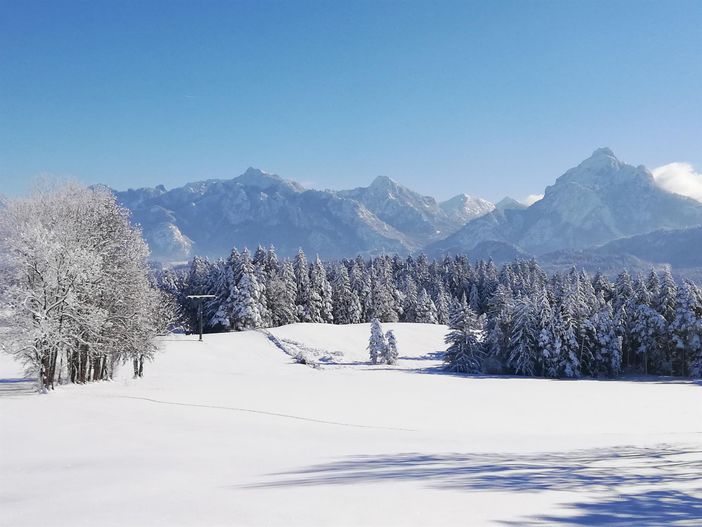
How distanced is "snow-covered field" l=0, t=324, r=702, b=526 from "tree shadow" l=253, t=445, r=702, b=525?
5 cm

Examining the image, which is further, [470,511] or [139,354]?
[139,354]

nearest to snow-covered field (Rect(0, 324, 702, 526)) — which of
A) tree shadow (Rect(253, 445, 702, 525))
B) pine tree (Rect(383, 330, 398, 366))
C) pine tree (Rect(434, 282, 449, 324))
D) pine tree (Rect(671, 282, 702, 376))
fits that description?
tree shadow (Rect(253, 445, 702, 525))

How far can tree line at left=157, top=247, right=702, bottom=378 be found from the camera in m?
58.0

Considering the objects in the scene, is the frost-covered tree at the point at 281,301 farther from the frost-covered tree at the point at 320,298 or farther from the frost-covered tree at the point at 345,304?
the frost-covered tree at the point at 345,304

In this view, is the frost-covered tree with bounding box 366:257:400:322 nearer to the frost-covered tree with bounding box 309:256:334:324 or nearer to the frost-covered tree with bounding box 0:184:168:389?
the frost-covered tree with bounding box 309:256:334:324

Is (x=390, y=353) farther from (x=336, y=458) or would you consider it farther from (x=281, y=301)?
(x=336, y=458)

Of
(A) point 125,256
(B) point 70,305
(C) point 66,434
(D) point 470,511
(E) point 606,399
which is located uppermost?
(A) point 125,256

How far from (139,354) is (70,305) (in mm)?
10870

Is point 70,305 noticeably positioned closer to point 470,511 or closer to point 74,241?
point 74,241

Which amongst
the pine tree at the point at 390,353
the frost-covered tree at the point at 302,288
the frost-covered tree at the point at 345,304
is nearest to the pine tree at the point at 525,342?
the pine tree at the point at 390,353

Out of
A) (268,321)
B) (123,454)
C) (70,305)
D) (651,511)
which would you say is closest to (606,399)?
(651,511)

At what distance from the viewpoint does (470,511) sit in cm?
751

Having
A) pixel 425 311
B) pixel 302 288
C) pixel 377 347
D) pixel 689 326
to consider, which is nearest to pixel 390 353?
pixel 377 347

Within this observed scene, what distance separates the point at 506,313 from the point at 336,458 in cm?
5741
